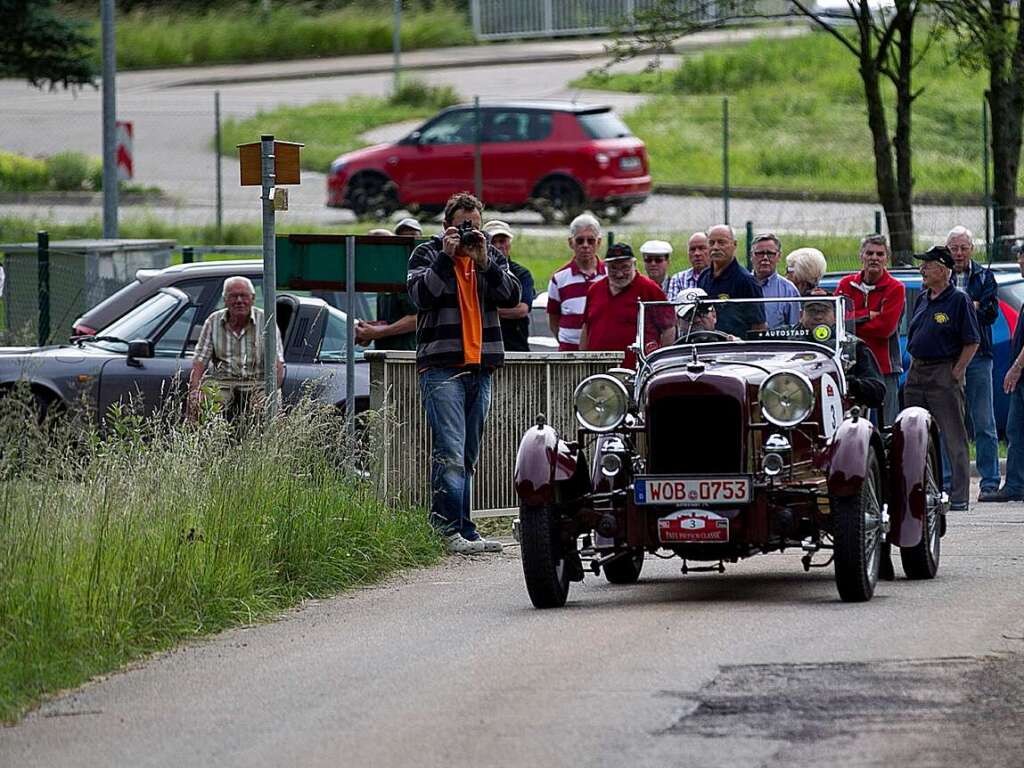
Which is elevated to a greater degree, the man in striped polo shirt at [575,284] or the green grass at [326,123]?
the green grass at [326,123]

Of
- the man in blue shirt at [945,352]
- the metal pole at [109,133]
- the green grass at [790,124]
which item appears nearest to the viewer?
the man in blue shirt at [945,352]

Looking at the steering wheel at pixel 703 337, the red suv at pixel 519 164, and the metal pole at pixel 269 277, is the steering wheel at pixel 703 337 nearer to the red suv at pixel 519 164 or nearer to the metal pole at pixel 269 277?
the metal pole at pixel 269 277

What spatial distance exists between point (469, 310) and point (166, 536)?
2.87 metres

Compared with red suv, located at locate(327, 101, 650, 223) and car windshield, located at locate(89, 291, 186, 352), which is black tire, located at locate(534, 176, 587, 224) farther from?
car windshield, located at locate(89, 291, 186, 352)

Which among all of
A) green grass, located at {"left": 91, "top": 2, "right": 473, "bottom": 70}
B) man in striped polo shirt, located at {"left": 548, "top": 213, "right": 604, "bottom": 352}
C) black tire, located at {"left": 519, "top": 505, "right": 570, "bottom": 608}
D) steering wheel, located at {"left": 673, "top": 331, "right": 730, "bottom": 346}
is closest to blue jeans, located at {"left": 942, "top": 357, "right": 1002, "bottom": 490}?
man in striped polo shirt, located at {"left": 548, "top": 213, "right": 604, "bottom": 352}

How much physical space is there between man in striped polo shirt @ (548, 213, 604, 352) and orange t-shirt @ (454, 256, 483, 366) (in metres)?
2.59

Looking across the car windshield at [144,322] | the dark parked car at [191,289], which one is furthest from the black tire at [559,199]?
the car windshield at [144,322]

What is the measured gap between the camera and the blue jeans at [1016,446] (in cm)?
1578

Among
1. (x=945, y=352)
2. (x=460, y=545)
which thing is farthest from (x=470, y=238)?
(x=945, y=352)

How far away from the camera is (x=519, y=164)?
30406mm

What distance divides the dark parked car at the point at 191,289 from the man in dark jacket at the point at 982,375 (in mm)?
4776

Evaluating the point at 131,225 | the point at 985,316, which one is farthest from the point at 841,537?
the point at 131,225

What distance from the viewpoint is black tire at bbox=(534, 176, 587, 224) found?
30.3 m

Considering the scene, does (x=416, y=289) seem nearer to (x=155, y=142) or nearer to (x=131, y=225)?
(x=131, y=225)
